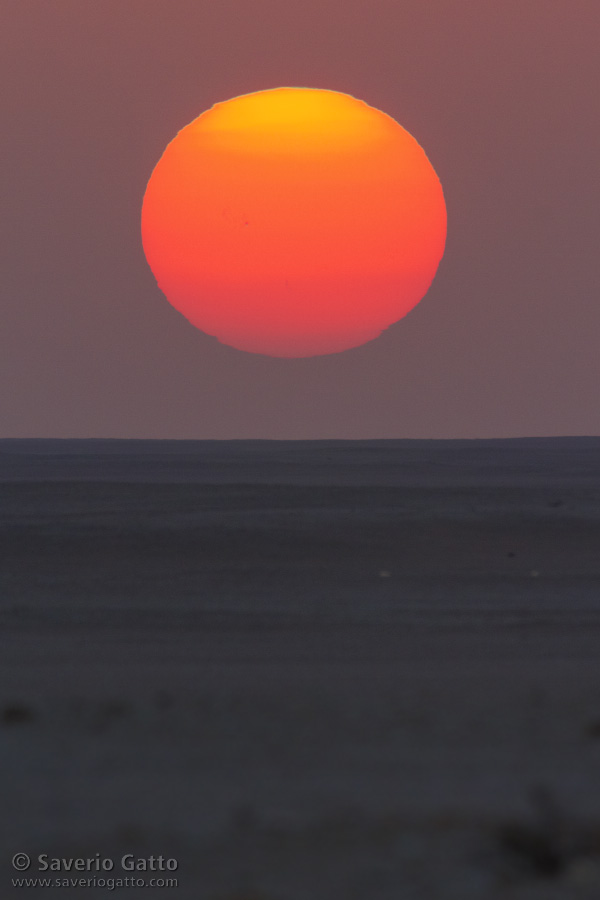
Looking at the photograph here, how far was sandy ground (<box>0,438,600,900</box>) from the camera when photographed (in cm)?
688

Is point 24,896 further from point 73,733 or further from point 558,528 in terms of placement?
point 558,528

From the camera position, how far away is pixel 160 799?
773 cm

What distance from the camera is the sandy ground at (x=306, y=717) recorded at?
22.6 ft

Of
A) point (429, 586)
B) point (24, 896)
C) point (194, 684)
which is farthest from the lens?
point (429, 586)

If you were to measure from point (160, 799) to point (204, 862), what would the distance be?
40.3 inches

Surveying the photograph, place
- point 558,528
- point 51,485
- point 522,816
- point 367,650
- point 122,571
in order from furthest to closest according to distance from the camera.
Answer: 1. point 51,485
2. point 558,528
3. point 122,571
4. point 367,650
5. point 522,816

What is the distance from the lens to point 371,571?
21953 mm

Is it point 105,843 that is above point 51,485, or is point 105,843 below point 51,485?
below

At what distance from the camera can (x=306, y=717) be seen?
9.84 metres

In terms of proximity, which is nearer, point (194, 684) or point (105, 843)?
point (105, 843)

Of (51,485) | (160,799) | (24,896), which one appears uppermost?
(51,485)

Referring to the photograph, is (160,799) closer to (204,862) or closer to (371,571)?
(204,862)

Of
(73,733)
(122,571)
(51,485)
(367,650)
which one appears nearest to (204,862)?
(73,733)

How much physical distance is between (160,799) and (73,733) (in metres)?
1.89
